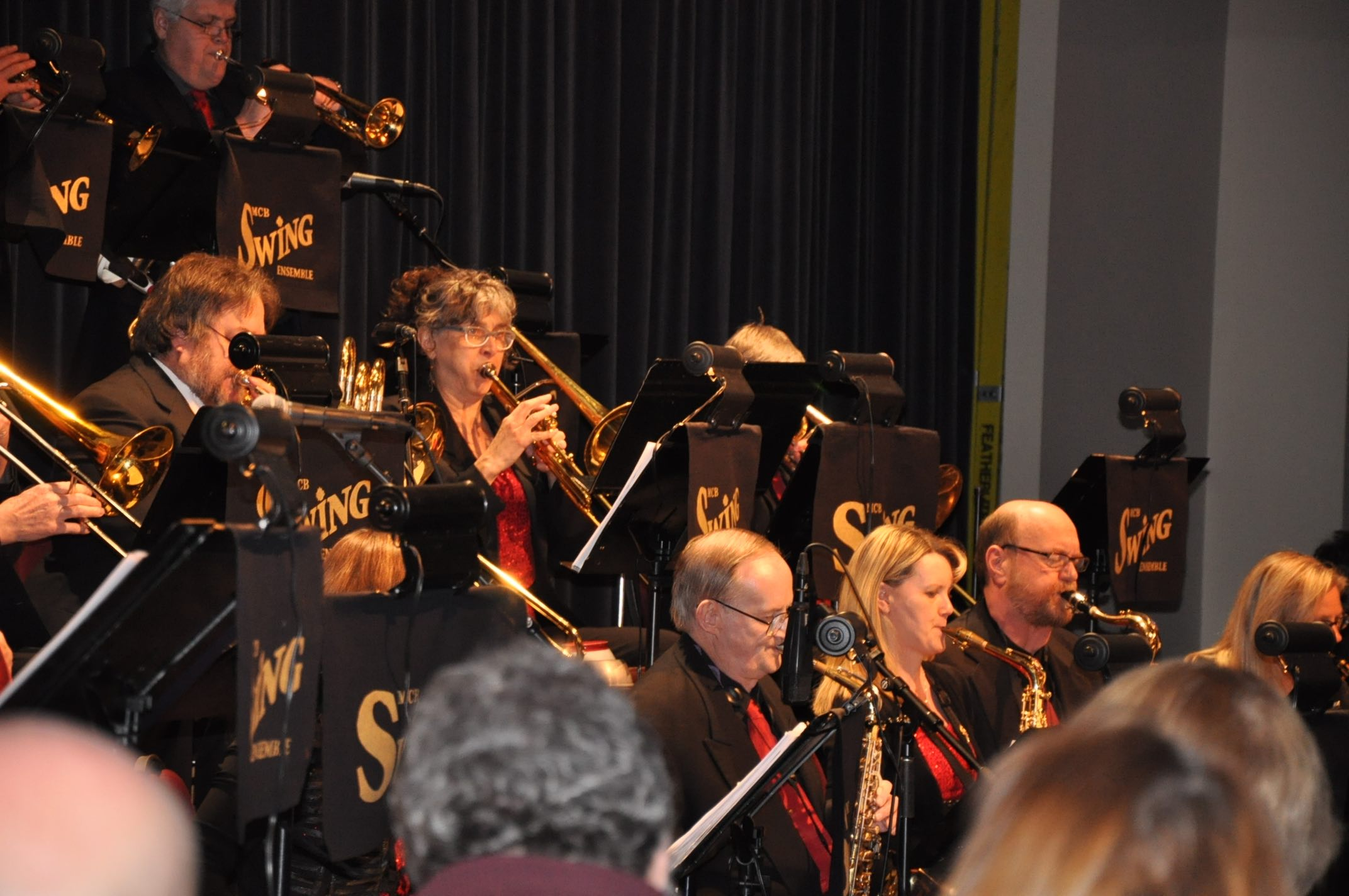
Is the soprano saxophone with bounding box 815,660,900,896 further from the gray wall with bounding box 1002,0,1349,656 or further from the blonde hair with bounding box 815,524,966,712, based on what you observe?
the gray wall with bounding box 1002,0,1349,656

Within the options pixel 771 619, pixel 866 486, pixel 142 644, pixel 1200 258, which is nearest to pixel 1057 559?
pixel 866 486

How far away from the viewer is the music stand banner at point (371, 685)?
230cm

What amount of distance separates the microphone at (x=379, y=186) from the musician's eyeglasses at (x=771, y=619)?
6.46 feet

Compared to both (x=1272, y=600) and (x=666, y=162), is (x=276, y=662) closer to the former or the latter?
(x=1272, y=600)

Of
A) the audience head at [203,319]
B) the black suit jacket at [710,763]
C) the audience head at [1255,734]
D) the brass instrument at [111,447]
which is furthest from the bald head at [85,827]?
the audience head at [203,319]

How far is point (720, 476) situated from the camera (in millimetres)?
3891

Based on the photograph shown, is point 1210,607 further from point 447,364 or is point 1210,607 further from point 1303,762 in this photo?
point 1303,762

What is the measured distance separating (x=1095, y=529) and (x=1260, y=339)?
2934mm

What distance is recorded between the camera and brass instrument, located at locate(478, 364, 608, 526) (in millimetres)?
4582

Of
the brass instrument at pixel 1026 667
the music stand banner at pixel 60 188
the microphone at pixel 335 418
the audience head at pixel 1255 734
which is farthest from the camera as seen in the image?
the brass instrument at pixel 1026 667

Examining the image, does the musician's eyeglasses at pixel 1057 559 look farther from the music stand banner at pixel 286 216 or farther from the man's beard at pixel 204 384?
the man's beard at pixel 204 384

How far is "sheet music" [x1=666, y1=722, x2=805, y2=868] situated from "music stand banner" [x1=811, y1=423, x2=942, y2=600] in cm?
131

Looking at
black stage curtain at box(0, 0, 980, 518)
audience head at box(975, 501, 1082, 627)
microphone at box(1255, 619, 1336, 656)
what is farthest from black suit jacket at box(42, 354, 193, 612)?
microphone at box(1255, 619, 1336, 656)

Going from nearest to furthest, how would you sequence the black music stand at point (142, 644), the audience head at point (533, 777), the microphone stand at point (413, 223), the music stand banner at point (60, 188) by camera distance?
the audience head at point (533, 777), the black music stand at point (142, 644), the music stand banner at point (60, 188), the microphone stand at point (413, 223)
